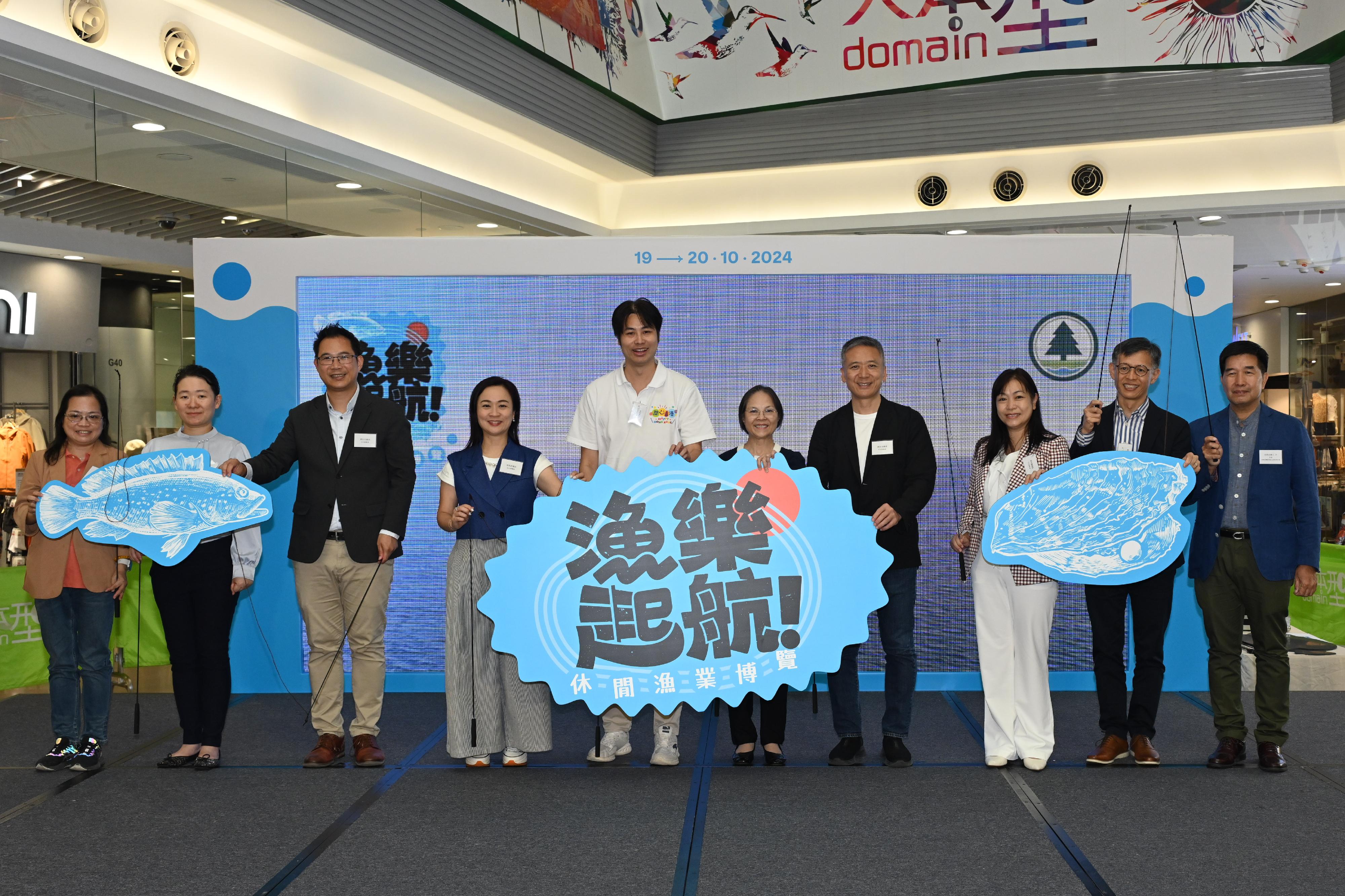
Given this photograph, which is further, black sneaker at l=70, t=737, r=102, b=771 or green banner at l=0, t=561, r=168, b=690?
green banner at l=0, t=561, r=168, b=690

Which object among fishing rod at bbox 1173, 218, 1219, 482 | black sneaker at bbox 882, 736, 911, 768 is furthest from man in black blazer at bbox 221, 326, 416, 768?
fishing rod at bbox 1173, 218, 1219, 482

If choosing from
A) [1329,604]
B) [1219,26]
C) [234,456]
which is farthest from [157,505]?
[1219,26]

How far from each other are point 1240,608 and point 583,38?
19.9ft

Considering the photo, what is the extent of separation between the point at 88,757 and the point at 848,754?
8.69 ft

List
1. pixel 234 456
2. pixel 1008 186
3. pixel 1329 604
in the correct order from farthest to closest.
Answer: pixel 1008 186
pixel 1329 604
pixel 234 456

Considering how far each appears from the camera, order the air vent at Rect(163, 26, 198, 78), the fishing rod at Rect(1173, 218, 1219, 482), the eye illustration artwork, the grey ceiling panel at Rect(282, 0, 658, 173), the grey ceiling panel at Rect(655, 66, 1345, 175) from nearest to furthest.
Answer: the fishing rod at Rect(1173, 218, 1219, 482) → the air vent at Rect(163, 26, 198, 78) → the grey ceiling panel at Rect(282, 0, 658, 173) → the eye illustration artwork → the grey ceiling panel at Rect(655, 66, 1345, 175)

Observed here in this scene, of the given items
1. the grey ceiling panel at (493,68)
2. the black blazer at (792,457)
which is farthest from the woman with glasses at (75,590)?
the grey ceiling panel at (493,68)

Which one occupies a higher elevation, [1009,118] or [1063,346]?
[1009,118]

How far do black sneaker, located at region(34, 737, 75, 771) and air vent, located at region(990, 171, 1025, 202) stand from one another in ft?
24.3

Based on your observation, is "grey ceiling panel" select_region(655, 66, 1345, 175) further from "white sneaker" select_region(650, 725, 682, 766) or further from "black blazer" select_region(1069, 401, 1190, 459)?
"white sneaker" select_region(650, 725, 682, 766)

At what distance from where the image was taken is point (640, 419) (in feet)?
12.4

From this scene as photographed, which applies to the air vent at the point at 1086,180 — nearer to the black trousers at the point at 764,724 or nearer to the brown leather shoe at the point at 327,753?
the black trousers at the point at 764,724

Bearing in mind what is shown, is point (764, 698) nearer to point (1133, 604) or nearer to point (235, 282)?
point (1133, 604)

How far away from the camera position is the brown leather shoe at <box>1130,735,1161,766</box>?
3.69 meters
